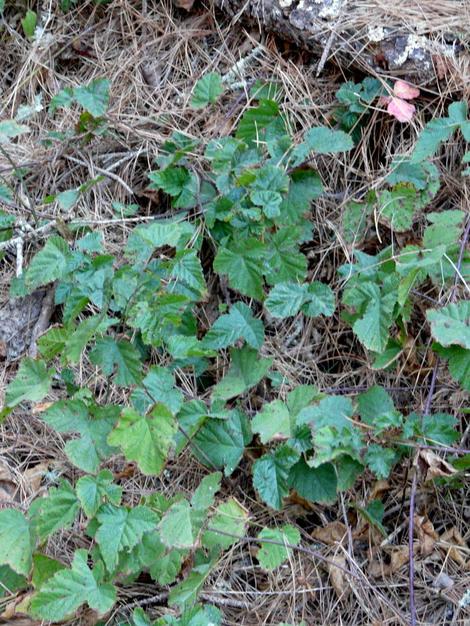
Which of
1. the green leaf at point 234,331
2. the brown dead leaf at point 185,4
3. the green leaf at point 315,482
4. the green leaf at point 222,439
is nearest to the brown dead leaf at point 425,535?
the green leaf at point 315,482

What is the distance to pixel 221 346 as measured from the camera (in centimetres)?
210

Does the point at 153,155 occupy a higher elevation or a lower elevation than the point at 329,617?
higher

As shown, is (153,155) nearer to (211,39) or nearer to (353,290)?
(211,39)

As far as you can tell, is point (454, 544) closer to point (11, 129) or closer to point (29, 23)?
point (11, 129)

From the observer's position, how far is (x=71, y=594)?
1.72 metres

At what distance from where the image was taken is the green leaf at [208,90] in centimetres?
249

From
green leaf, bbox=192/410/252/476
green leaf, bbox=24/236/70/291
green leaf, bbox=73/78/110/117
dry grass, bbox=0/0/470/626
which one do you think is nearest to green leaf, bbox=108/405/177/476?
green leaf, bbox=192/410/252/476

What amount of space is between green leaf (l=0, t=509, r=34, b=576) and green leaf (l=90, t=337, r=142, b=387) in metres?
0.41

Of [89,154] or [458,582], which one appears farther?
[89,154]

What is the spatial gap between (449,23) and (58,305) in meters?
1.49

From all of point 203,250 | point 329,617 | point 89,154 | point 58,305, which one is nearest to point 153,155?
point 89,154

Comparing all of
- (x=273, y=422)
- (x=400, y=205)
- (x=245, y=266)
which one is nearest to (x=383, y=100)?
(x=400, y=205)

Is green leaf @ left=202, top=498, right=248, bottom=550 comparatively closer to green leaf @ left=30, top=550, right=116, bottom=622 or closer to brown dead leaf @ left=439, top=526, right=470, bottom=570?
green leaf @ left=30, top=550, right=116, bottom=622

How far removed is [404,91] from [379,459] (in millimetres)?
1121
